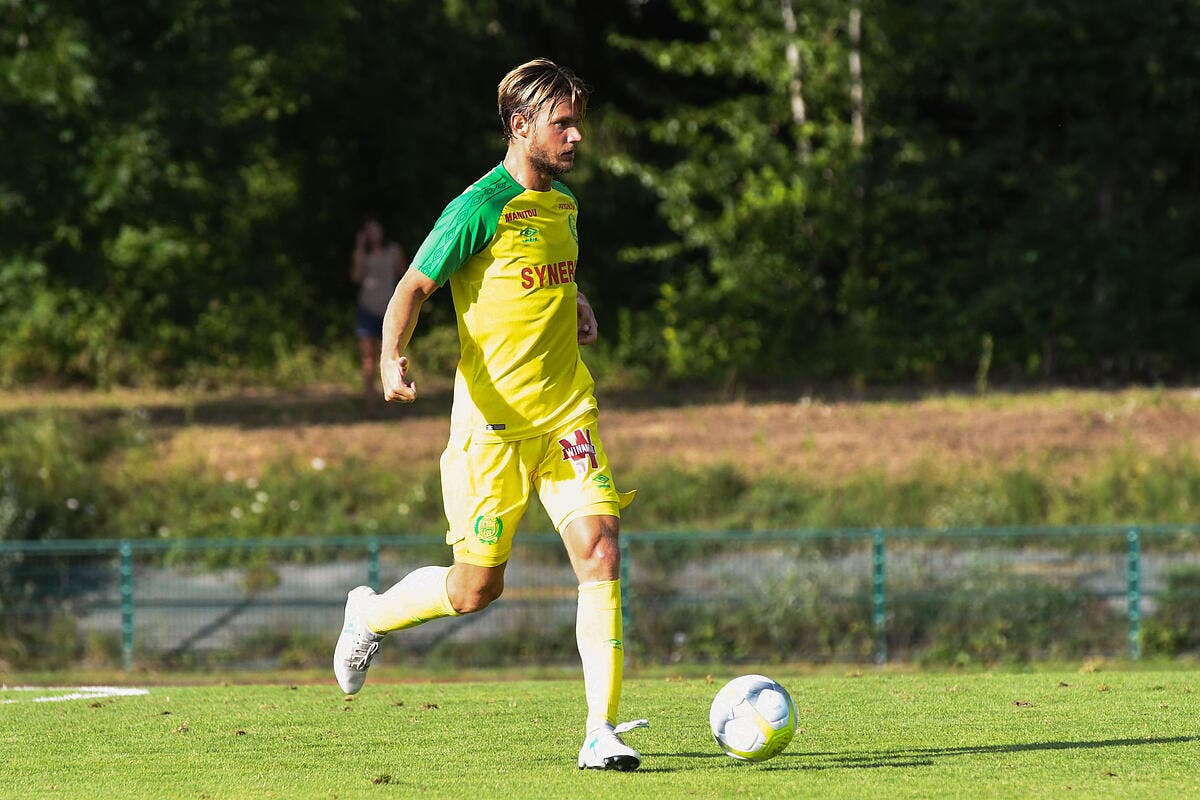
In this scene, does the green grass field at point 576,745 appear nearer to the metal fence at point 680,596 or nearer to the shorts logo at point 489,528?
the shorts logo at point 489,528

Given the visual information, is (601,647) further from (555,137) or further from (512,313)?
(555,137)

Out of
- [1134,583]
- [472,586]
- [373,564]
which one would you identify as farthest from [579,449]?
[1134,583]

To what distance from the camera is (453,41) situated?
24.6 meters

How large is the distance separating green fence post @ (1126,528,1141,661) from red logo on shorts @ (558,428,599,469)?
393 inches

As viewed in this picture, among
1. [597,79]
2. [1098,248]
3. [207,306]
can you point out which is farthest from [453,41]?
[1098,248]

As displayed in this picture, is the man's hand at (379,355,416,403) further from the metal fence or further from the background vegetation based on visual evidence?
the background vegetation

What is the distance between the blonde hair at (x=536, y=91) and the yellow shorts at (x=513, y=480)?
1099mm

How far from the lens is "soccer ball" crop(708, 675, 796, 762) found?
5.80 m

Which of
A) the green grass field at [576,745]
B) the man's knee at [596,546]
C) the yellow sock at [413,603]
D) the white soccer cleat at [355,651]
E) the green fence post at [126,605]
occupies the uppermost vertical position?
the man's knee at [596,546]

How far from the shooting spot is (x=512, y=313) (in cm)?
598

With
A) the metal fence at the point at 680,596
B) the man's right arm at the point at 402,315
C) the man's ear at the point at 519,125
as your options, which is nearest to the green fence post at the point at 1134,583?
the metal fence at the point at 680,596

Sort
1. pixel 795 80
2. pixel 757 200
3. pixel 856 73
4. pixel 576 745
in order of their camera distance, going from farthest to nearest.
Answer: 1. pixel 795 80
2. pixel 856 73
3. pixel 757 200
4. pixel 576 745

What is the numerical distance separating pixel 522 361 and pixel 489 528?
598mm

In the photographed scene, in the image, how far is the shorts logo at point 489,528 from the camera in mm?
6000
